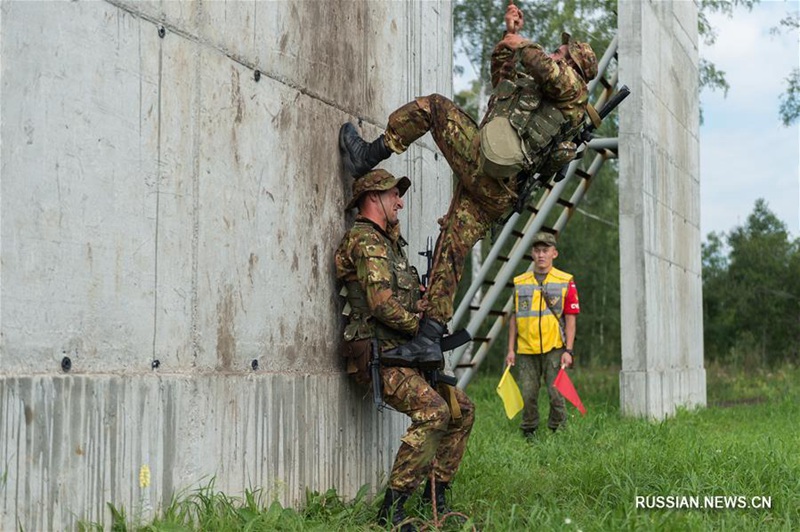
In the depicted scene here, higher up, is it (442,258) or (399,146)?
(399,146)

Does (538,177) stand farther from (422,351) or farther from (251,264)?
(251,264)

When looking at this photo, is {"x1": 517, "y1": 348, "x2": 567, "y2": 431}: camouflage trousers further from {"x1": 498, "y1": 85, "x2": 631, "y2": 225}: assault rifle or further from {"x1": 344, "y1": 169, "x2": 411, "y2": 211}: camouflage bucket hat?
{"x1": 344, "y1": 169, "x2": 411, "y2": 211}: camouflage bucket hat

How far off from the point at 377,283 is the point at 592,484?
1821 mm

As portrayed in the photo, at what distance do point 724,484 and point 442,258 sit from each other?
199cm

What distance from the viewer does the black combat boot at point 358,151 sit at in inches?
227

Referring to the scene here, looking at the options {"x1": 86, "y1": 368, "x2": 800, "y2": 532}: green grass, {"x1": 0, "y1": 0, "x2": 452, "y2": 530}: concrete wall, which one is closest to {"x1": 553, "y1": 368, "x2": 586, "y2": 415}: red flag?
{"x1": 86, "y1": 368, "x2": 800, "y2": 532}: green grass

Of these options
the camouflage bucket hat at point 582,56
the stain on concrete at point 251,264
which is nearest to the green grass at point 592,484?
the stain on concrete at point 251,264

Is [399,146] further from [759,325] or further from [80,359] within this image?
[759,325]

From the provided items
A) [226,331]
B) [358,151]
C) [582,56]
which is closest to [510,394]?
A: [358,151]

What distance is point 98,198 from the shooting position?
3992mm

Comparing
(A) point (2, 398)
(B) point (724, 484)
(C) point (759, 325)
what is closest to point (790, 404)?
(B) point (724, 484)

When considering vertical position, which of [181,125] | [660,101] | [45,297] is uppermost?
[660,101]

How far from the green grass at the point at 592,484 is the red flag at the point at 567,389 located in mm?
291

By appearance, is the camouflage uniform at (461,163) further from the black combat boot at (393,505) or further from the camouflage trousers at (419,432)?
the black combat boot at (393,505)
